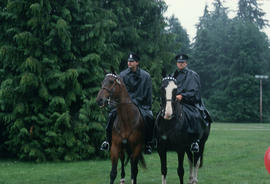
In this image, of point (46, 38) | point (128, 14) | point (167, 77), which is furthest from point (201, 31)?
point (167, 77)

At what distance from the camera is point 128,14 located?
698 inches

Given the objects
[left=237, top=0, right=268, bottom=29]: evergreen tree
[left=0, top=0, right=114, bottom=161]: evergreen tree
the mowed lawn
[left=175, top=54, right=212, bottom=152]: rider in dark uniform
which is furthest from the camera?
[left=237, top=0, right=268, bottom=29]: evergreen tree

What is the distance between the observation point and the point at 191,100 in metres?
9.34

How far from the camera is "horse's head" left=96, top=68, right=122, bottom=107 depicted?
741 cm

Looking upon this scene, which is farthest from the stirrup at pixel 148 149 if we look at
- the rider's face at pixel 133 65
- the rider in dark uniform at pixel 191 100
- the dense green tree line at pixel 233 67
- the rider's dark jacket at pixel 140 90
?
the dense green tree line at pixel 233 67

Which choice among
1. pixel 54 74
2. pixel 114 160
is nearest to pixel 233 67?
pixel 54 74

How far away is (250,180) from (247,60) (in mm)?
48316

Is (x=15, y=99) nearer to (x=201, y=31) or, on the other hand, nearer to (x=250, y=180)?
(x=250, y=180)

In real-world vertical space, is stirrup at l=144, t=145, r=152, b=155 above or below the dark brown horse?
below

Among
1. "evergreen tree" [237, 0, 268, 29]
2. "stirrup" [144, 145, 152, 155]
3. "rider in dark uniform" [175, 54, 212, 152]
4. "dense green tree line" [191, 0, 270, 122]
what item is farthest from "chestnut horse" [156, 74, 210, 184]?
"evergreen tree" [237, 0, 268, 29]

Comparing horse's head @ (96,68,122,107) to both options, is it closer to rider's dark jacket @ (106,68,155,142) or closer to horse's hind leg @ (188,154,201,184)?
rider's dark jacket @ (106,68,155,142)

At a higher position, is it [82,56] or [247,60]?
[247,60]

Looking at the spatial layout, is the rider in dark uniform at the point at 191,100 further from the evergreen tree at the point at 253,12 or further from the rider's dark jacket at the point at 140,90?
the evergreen tree at the point at 253,12

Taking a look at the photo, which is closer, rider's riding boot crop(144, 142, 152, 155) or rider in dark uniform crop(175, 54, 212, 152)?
rider in dark uniform crop(175, 54, 212, 152)
